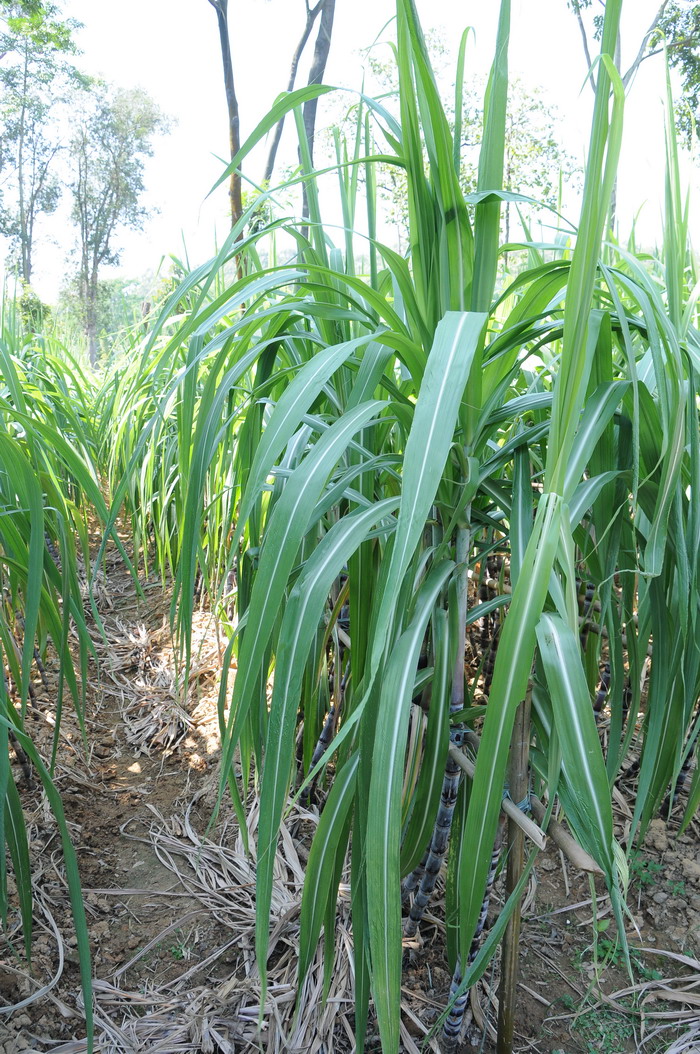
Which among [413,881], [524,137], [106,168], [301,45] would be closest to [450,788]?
[413,881]

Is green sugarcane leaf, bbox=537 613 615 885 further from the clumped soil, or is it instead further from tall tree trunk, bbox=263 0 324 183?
tall tree trunk, bbox=263 0 324 183

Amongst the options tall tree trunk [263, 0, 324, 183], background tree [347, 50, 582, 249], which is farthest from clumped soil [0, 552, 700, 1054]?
background tree [347, 50, 582, 249]

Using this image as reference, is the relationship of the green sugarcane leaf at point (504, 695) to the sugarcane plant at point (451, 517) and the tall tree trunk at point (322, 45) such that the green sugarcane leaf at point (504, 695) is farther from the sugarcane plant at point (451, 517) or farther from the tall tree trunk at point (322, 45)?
the tall tree trunk at point (322, 45)

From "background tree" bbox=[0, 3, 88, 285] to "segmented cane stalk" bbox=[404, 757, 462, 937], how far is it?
13.4 metres

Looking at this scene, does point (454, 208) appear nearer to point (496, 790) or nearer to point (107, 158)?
point (496, 790)

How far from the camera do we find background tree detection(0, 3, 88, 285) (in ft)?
40.7

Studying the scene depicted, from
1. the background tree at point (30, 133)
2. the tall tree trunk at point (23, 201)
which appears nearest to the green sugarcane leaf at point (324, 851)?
the background tree at point (30, 133)

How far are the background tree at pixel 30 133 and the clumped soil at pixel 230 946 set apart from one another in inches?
510

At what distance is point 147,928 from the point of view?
94 cm

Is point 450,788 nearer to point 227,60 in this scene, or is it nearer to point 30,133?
point 227,60

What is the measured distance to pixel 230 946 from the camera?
35.1 inches

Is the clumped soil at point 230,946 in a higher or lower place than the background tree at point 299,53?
lower

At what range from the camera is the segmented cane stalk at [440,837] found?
0.66m

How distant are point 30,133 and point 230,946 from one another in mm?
15891
